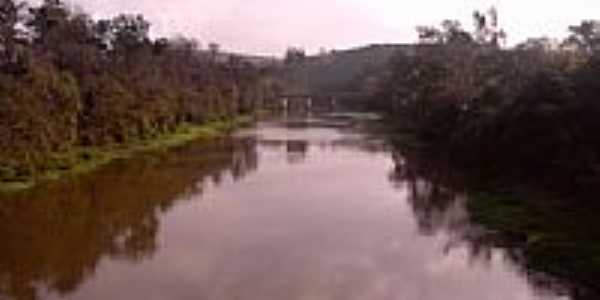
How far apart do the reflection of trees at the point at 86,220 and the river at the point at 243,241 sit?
7 cm

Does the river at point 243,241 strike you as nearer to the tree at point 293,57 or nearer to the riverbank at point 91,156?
the riverbank at point 91,156

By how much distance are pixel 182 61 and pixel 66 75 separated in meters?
54.8

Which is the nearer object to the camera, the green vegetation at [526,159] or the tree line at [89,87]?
the green vegetation at [526,159]

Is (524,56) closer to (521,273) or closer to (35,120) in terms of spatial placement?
(35,120)

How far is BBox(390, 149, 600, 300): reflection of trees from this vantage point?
85.6 feet

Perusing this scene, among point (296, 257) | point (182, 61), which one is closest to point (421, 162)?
point (296, 257)

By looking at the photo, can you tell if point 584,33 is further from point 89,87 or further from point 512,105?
point 89,87

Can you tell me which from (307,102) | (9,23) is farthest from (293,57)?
(9,23)

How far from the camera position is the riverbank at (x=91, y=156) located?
43.3m

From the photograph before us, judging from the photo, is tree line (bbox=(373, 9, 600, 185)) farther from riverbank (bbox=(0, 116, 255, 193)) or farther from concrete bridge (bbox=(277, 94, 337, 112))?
concrete bridge (bbox=(277, 94, 337, 112))

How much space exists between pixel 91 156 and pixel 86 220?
62.4 feet

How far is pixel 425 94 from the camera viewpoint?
267 feet

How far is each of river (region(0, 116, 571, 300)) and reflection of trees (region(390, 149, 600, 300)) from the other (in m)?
0.15

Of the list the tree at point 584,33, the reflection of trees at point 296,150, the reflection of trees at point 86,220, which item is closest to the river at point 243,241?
the reflection of trees at point 86,220
